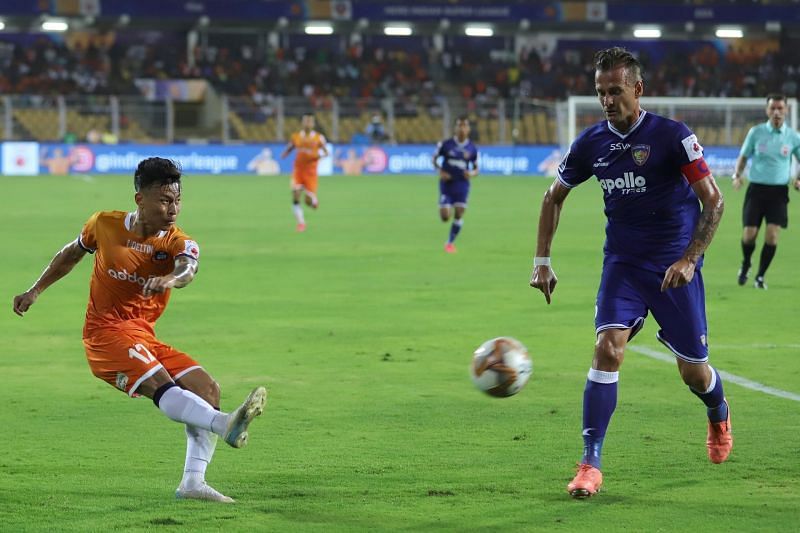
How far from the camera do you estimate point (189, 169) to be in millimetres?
45250

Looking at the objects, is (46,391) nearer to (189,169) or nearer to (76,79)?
(189,169)

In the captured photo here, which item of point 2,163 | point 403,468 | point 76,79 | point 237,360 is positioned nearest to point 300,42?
point 76,79

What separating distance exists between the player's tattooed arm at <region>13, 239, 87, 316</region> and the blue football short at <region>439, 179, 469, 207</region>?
15379 mm

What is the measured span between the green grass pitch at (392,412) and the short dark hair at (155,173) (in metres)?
1.50

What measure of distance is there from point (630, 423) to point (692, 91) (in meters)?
49.2

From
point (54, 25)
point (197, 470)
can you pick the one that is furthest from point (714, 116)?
point (197, 470)

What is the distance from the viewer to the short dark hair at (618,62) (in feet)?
21.2

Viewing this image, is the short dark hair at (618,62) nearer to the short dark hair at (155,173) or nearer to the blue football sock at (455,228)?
the short dark hair at (155,173)

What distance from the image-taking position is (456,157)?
22.2 m

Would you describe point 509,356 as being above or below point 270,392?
above

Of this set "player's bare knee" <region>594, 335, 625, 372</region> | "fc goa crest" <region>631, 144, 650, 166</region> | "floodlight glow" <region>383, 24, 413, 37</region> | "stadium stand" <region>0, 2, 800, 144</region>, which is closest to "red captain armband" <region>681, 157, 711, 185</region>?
"fc goa crest" <region>631, 144, 650, 166</region>

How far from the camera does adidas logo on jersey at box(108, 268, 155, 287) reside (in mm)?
6227

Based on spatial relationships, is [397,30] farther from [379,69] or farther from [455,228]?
[455,228]

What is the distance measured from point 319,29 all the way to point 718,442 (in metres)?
51.4
